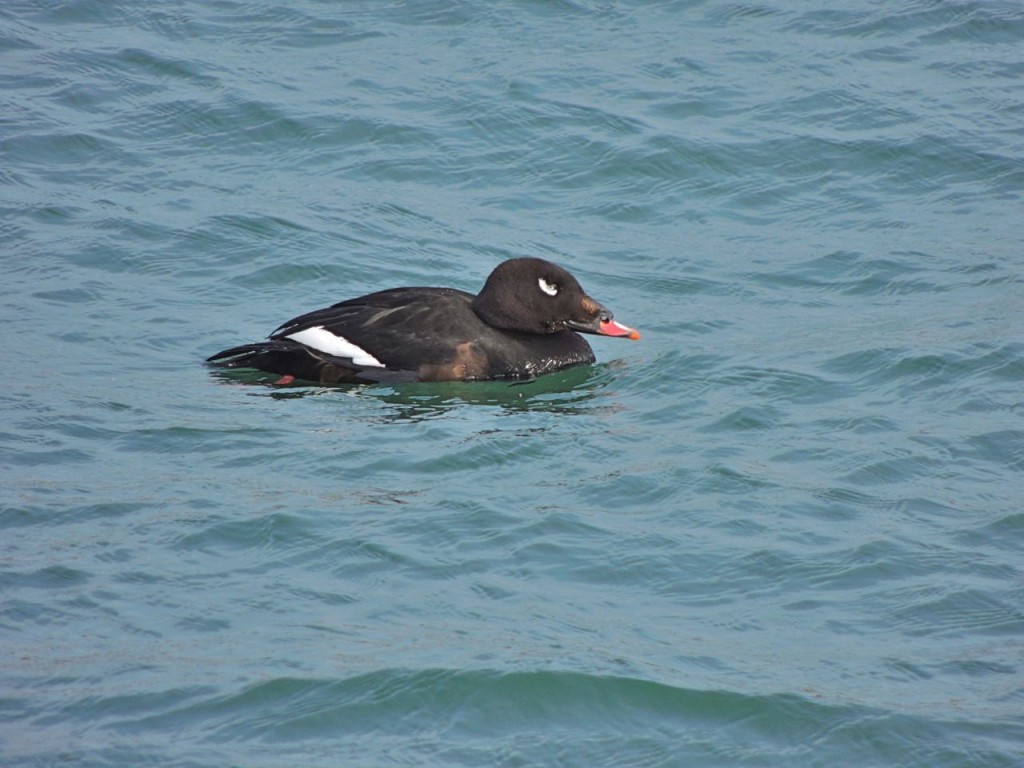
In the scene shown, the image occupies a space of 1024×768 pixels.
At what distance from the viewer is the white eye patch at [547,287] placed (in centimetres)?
959

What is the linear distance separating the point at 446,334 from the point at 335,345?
60 centimetres

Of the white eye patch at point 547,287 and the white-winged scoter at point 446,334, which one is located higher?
the white eye patch at point 547,287

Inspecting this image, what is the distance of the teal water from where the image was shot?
551 centimetres

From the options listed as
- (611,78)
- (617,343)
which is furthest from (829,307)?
(611,78)

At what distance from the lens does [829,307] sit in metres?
10.4

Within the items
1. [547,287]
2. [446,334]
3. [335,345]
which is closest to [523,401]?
[446,334]

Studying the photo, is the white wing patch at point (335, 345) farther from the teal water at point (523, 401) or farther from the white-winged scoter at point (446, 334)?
the teal water at point (523, 401)

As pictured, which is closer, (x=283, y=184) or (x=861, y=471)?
(x=861, y=471)

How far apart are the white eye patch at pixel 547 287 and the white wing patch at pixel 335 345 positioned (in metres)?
1.08

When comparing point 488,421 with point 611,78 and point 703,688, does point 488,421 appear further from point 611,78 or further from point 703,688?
point 611,78

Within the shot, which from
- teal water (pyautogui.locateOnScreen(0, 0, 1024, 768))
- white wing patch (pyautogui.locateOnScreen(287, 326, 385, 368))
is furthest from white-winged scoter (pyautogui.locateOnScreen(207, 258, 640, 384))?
teal water (pyautogui.locateOnScreen(0, 0, 1024, 768))

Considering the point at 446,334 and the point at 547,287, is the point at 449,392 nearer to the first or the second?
the point at 446,334

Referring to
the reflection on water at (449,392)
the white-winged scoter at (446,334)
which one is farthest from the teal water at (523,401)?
the white-winged scoter at (446,334)

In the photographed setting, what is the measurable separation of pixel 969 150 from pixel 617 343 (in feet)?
12.4
